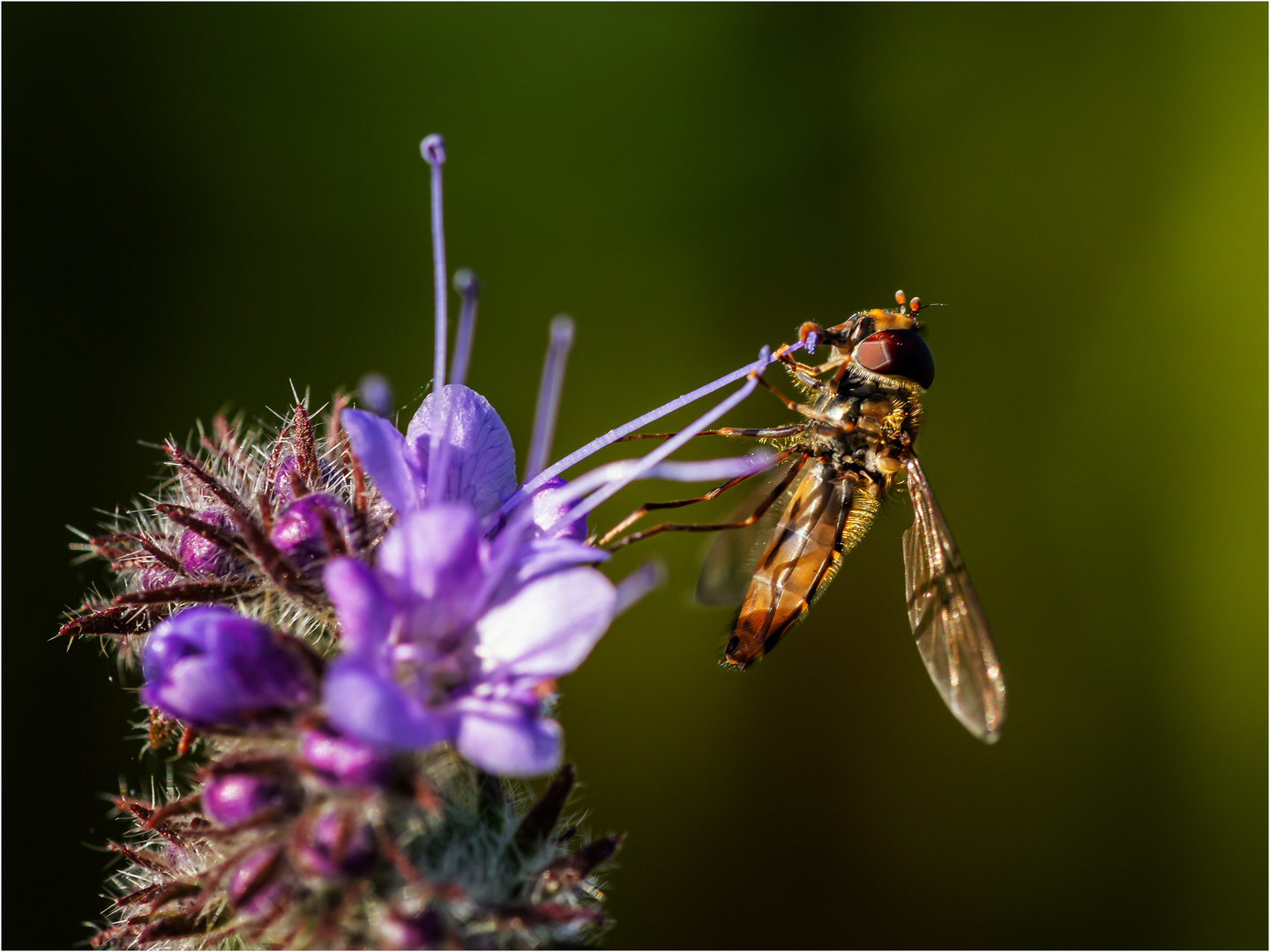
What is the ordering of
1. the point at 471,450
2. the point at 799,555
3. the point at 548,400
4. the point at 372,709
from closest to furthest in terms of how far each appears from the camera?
the point at 372,709 < the point at 548,400 < the point at 471,450 < the point at 799,555

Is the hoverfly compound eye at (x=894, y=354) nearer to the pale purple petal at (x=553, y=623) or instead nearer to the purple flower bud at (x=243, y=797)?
the pale purple petal at (x=553, y=623)

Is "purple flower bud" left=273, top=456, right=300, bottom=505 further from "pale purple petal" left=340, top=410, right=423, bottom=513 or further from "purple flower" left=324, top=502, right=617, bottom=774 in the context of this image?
"purple flower" left=324, top=502, right=617, bottom=774

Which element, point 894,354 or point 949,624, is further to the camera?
point 894,354

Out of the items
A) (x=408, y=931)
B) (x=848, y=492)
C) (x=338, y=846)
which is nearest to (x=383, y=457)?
(x=338, y=846)

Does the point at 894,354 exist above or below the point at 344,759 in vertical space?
above

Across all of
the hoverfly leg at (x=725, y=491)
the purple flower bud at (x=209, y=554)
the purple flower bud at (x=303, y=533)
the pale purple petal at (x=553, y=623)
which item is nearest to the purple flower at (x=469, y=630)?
the pale purple petal at (x=553, y=623)

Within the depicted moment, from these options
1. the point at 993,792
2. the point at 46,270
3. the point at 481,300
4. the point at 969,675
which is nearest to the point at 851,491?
the point at 969,675

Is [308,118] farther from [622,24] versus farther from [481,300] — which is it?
[622,24]

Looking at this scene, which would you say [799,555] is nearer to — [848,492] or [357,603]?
[848,492]

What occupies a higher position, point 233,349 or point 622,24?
point 622,24
